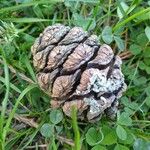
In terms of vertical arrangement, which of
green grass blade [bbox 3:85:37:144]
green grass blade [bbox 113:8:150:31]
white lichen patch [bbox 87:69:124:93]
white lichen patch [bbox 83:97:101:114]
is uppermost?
green grass blade [bbox 113:8:150:31]

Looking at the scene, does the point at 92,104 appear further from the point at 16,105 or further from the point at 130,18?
the point at 130,18

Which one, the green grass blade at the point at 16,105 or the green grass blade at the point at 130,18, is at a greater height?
the green grass blade at the point at 130,18

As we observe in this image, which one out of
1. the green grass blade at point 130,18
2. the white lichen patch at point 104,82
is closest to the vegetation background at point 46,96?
the green grass blade at point 130,18

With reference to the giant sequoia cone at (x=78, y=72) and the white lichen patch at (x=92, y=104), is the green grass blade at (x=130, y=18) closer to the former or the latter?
the giant sequoia cone at (x=78, y=72)

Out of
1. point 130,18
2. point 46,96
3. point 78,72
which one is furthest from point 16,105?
point 130,18

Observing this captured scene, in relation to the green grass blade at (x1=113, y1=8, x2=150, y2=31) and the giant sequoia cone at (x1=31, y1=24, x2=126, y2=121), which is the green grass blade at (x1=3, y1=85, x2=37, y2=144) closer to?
the giant sequoia cone at (x1=31, y1=24, x2=126, y2=121)

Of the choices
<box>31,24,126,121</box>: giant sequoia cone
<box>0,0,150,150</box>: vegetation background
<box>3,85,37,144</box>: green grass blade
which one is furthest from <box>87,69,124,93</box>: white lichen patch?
<box>3,85,37,144</box>: green grass blade
